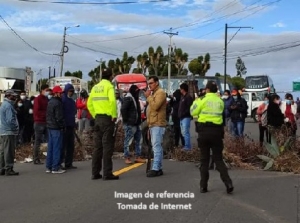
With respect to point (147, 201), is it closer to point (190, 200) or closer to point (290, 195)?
point (190, 200)

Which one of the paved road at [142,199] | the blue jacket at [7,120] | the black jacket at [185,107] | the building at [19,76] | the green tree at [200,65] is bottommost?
the paved road at [142,199]

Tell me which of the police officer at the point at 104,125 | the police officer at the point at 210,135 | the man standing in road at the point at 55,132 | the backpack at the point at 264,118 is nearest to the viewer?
the police officer at the point at 210,135

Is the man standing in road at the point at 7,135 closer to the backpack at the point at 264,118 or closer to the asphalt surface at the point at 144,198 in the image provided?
the asphalt surface at the point at 144,198

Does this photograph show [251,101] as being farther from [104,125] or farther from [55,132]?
[104,125]

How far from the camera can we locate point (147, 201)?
746 centimetres

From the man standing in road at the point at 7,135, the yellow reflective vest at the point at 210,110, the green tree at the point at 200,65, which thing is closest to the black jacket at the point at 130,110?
the man standing in road at the point at 7,135

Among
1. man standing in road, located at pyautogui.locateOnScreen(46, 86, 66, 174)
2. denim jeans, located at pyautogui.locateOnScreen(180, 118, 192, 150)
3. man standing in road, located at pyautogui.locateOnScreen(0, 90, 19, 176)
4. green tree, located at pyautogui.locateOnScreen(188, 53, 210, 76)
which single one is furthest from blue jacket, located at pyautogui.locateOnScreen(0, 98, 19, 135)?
green tree, located at pyautogui.locateOnScreen(188, 53, 210, 76)

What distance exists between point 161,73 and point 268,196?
62.2m

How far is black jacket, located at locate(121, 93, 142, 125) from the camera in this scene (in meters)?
11.1

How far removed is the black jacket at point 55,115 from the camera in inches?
406

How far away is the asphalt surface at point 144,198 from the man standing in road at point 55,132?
11.4 inches

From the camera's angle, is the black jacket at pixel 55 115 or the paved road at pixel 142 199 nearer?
the paved road at pixel 142 199

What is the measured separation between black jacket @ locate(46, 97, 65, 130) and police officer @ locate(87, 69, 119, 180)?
1.28 m

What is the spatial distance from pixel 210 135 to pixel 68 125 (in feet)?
13.1
